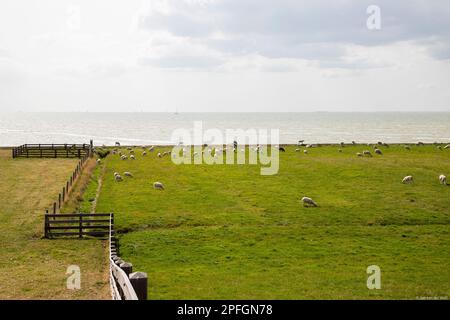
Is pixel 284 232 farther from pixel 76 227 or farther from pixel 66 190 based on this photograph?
pixel 66 190

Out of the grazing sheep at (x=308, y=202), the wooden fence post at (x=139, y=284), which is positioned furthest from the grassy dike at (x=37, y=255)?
→ the grazing sheep at (x=308, y=202)

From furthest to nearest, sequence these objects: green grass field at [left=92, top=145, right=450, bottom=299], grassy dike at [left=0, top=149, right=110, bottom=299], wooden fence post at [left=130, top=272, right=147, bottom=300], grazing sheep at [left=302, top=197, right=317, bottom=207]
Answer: grazing sheep at [left=302, top=197, right=317, bottom=207], green grass field at [left=92, top=145, right=450, bottom=299], grassy dike at [left=0, top=149, right=110, bottom=299], wooden fence post at [left=130, top=272, right=147, bottom=300]

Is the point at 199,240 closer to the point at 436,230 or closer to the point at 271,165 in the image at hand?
the point at 436,230

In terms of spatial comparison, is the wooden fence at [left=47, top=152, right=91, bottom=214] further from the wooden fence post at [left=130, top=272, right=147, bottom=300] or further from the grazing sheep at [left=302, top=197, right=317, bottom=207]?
the grazing sheep at [left=302, top=197, right=317, bottom=207]

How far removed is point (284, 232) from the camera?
2816cm

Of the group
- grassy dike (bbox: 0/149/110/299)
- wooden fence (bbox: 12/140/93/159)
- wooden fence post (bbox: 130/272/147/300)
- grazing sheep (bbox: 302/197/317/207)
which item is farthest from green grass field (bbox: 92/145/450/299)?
wooden fence (bbox: 12/140/93/159)

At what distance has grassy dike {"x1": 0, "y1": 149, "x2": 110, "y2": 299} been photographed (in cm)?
1845

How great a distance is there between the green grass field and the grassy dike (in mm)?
1994

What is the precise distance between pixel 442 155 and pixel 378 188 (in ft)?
106

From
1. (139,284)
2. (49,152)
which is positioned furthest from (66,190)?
(49,152)

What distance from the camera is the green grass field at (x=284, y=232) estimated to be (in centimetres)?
1950

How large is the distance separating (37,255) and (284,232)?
44.7 feet
